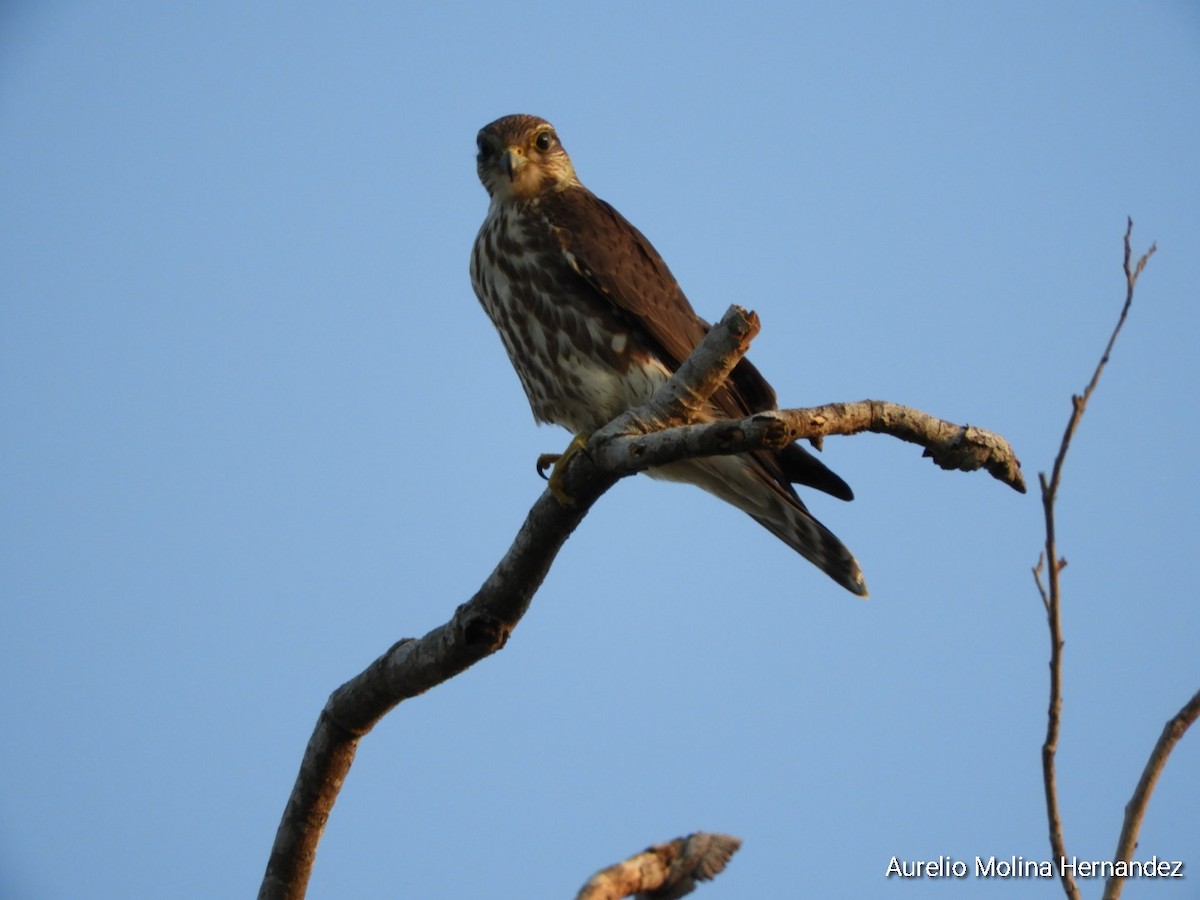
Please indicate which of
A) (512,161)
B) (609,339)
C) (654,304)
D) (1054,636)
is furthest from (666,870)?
(512,161)

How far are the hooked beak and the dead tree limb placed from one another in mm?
1966

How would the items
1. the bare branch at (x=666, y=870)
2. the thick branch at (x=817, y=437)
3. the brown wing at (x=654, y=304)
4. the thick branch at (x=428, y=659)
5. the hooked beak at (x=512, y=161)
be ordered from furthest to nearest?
the hooked beak at (x=512, y=161), the brown wing at (x=654, y=304), the thick branch at (x=428, y=659), the thick branch at (x=817, y=437), the bare branch at (x=666, y=870)

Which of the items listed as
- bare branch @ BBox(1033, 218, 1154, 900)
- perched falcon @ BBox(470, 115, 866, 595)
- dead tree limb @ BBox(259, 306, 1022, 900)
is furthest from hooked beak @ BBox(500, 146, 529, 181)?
bare branch @ BBox(1033, 218, 1154, 900)

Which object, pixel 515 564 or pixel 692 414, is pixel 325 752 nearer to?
pixel 515 564

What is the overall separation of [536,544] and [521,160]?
2267 mm

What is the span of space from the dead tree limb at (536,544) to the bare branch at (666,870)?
99cm

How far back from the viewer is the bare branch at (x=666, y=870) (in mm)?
2135

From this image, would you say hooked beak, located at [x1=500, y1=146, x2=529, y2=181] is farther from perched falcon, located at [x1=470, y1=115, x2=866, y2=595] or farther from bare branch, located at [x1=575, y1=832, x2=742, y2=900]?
bare branch, located at [x1=575, y1=832, x2=742, y2=900]

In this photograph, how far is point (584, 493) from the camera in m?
3.21

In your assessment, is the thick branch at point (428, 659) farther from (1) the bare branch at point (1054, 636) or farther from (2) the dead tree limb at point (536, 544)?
(1) the bare branch at point (1054, 636)

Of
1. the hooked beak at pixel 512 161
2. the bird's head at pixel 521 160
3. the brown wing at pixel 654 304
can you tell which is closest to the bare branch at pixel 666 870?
the brown wing at pixel 654 304

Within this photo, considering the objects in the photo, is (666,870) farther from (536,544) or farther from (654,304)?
(654,304)

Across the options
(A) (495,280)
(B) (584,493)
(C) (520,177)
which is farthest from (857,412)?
(C) (520,177)

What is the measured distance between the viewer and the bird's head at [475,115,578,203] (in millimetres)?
5043
